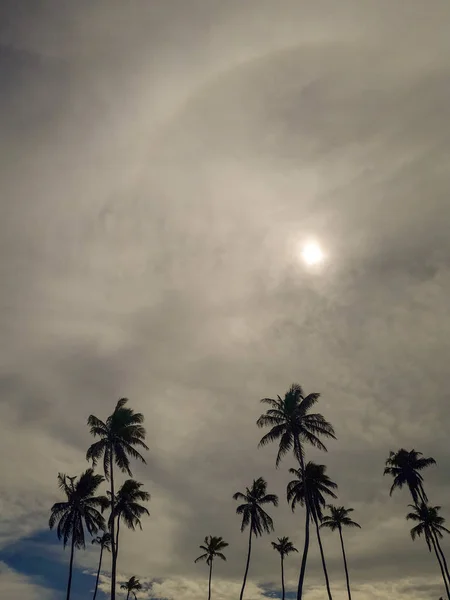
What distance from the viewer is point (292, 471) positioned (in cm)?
4475

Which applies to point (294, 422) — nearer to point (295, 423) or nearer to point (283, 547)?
point (295, 423)

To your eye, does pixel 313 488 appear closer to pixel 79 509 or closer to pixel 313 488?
pixel 313 488

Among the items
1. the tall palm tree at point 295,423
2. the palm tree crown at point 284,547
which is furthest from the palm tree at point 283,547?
the tall palm tree at point 295,423

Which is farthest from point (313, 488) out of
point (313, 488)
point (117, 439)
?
point (117, 439)

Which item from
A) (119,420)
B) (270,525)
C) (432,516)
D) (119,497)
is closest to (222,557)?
(270,525)

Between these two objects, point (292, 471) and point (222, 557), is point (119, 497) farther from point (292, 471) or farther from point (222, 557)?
point (222, 557)

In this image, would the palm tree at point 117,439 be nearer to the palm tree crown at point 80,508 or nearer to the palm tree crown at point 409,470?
the palm tree crown at point 80,508

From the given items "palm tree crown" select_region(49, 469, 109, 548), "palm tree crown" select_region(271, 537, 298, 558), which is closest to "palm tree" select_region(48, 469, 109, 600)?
"palm tree crown" select_region(49, 469, 109, 548)

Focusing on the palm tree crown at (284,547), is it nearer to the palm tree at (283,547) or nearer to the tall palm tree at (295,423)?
the palm tree at (283,547)

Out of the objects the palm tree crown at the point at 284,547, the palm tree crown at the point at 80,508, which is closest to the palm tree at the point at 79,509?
the palm tree crown at the point at 80,508

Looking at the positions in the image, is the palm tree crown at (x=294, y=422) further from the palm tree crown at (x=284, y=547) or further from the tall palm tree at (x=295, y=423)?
the palm tree crown at (x=284, y=547)

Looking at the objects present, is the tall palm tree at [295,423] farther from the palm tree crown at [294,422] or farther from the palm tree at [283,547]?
the palm tree at [283,547]

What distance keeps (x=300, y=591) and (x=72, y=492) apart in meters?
25.4

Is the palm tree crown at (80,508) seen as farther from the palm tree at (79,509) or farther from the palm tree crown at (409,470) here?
the palm tree crown at (409,470)
